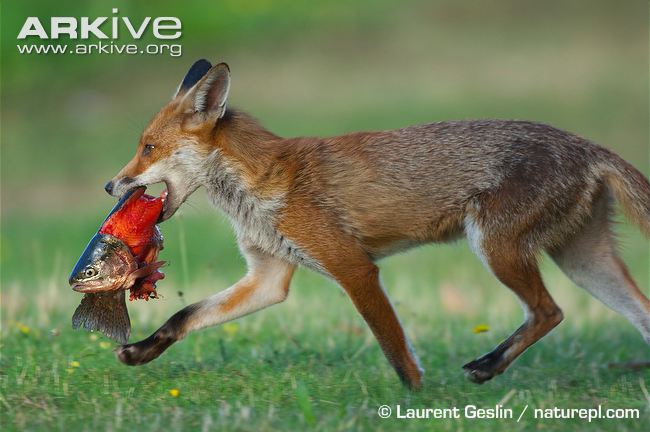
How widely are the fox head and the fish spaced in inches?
6.6

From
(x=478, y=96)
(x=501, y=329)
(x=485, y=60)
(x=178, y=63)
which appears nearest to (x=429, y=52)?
(x=485, y=60)

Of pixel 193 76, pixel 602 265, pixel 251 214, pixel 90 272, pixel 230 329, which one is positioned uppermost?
pixel 193 76

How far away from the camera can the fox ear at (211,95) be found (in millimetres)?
6414

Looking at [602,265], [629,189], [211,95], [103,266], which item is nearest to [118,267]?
[103,266]

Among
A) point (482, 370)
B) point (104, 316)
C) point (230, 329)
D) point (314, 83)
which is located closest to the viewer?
point (104, 316)

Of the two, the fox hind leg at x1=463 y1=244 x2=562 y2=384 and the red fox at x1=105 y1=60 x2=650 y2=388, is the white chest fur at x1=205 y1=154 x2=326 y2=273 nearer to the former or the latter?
the red fox at x1=105 y1=60 x2=650 y2=388

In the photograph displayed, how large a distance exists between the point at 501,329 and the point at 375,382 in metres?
2.33

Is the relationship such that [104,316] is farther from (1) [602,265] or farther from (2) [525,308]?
(1) [602,265]

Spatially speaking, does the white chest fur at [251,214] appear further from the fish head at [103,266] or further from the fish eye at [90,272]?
the fish eye at [90,272]

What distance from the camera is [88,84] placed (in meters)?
25.8

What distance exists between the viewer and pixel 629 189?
6.63 meters

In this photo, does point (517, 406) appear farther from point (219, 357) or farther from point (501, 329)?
point (501, 329)

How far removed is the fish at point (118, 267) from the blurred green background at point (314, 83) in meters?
7.25

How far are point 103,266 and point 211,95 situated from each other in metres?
1.27
